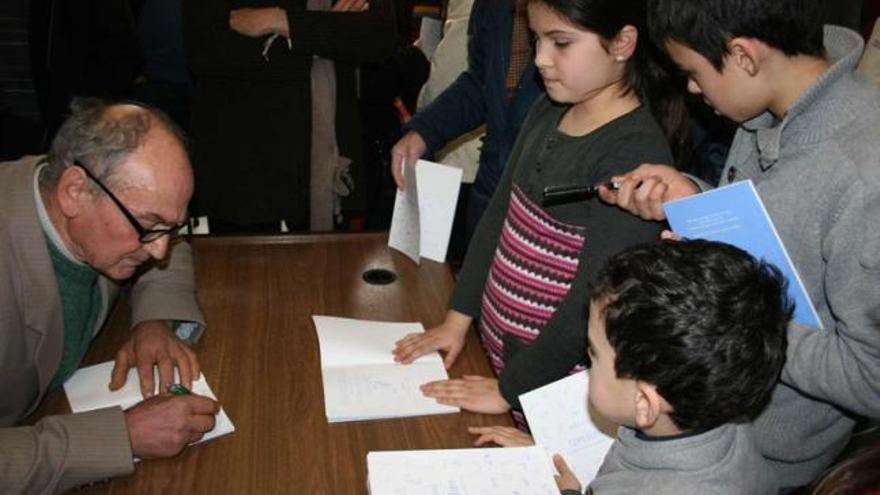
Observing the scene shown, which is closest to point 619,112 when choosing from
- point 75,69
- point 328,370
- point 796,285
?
point 796,285

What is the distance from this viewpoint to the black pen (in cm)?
130

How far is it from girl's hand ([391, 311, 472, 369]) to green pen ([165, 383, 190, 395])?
0.40 metres

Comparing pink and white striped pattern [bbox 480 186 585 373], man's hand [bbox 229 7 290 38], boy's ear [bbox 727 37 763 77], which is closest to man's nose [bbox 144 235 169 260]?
pink and white striped pattern [bbox 480 186 585 373]

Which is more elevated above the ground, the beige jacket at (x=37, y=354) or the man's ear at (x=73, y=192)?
the man's ear at (x=73, y=192)

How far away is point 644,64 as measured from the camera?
4.60 feet

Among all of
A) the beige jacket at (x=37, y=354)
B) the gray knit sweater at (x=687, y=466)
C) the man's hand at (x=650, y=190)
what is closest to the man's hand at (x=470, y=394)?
the gray knit sweater at (x=687, y=466)

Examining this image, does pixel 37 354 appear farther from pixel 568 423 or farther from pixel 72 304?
pixel 568 423

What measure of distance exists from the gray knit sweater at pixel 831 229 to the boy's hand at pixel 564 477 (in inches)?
13.4

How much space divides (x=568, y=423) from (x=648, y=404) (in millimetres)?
276

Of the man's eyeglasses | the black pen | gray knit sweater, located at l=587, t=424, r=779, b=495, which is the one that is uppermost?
the black pen

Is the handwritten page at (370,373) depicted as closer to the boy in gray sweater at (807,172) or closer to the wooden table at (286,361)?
the wooden table at (286,361)

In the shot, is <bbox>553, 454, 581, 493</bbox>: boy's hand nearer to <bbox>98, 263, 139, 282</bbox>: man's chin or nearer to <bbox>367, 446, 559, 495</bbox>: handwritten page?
<bbox>367, 446, 559, 495</bbox>: handwritten page

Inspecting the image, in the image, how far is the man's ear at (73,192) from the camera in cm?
130

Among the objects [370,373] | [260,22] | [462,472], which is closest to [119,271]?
[370,373]
